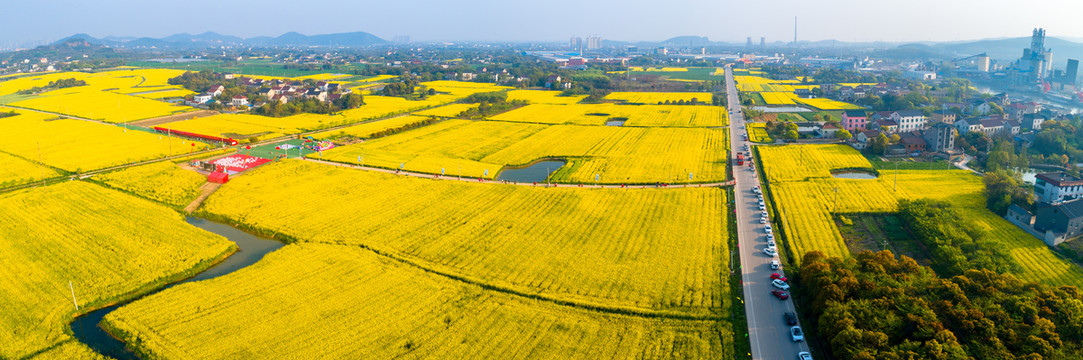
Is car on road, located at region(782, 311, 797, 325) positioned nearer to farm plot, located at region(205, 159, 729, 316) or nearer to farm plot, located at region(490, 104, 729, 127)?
farm plot, located at region(205, 159, 729, 316)

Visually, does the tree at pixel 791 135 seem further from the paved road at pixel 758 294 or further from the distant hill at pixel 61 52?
the distant hill at pixel 61 52

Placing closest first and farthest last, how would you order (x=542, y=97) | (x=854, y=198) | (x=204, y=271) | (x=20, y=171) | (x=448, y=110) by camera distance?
(x=204, y=271), (x=854, y=198), (x=20, y=171), (x=448, y=110), (x=542, y=97)

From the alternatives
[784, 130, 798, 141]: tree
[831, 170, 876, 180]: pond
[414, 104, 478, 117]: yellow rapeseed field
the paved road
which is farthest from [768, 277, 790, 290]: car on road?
[414, 104, 478, 117]: yellow rapeseed field

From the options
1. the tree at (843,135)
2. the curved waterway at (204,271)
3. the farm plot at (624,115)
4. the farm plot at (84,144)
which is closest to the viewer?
the curved waterway at (204,271)

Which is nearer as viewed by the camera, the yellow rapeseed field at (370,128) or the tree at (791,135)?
the tree at (791,135)

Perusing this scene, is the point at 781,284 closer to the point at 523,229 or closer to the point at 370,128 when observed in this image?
the point at 523,229

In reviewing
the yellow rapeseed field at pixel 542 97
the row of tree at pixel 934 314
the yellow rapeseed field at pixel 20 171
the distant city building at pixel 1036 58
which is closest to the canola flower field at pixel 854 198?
the row of tree at pixel 934 314

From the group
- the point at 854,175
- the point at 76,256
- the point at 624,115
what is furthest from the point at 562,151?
the point at 76,256
